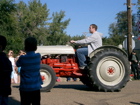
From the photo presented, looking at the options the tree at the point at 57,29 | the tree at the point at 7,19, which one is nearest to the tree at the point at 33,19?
the tree at the point at 57,29

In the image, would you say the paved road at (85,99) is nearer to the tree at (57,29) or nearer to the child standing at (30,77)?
the child standing at (30,77)

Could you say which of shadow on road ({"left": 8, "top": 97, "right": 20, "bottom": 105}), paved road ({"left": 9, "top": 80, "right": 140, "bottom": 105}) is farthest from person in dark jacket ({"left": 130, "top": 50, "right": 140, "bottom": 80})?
shadow on road ({"left": 8, "top": 97, "right": 20, "bottom": 105})

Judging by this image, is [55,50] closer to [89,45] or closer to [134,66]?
[89,45]

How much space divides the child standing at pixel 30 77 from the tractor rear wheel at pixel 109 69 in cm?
446

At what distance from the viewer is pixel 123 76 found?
9891 millimetres

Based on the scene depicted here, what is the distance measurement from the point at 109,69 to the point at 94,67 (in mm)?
551

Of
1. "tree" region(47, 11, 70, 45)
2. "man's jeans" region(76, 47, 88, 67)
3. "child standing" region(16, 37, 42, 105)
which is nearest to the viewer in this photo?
"child standing" region(16, 37, 42, 105)

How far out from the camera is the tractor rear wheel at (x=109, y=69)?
958 cm

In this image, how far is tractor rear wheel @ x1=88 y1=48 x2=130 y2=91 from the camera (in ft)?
31.4

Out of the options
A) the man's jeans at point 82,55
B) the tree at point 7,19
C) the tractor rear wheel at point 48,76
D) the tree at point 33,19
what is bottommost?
the tractor rear wheel at point 48,76

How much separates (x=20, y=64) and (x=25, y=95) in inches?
20.9

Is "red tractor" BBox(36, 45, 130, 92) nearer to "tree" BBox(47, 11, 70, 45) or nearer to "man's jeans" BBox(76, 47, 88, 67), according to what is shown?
"man's jeans" BBox(76, 47, 88, 67)

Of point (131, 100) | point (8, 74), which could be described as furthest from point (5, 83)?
point (131, 100)

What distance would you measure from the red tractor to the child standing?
4.19m
